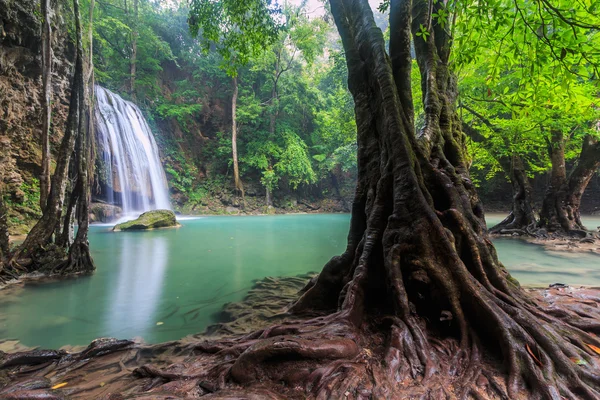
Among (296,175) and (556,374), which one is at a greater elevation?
(296,175)

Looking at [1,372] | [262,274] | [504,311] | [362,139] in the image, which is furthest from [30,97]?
[504,311]

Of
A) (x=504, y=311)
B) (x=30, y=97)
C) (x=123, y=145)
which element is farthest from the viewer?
(x=123, y=145)

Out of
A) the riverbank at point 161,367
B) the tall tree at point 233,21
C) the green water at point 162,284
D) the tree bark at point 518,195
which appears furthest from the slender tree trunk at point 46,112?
the tree bark at point 518,195

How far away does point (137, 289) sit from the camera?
4.77m

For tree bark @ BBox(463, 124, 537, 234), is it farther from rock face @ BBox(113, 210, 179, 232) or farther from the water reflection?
rock face @ BBox(113, 210, 179, 232)

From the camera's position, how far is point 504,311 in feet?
6.79

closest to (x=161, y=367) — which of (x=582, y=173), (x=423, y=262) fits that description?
(x=423, y=262)

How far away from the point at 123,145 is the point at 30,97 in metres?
6.12

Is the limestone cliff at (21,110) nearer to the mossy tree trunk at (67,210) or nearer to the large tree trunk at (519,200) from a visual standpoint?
the mossy tree trunk at (67,210)

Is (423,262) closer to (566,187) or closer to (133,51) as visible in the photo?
(566,187)

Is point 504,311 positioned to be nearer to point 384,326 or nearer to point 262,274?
point 384,326

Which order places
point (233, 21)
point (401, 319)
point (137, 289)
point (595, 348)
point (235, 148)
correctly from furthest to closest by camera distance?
point (235, 148) < point (233, 21) < point (137, 289) < point (401, 319) < point (595, 348)

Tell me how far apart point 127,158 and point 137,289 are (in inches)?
550

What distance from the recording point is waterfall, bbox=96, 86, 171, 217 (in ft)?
49.3
